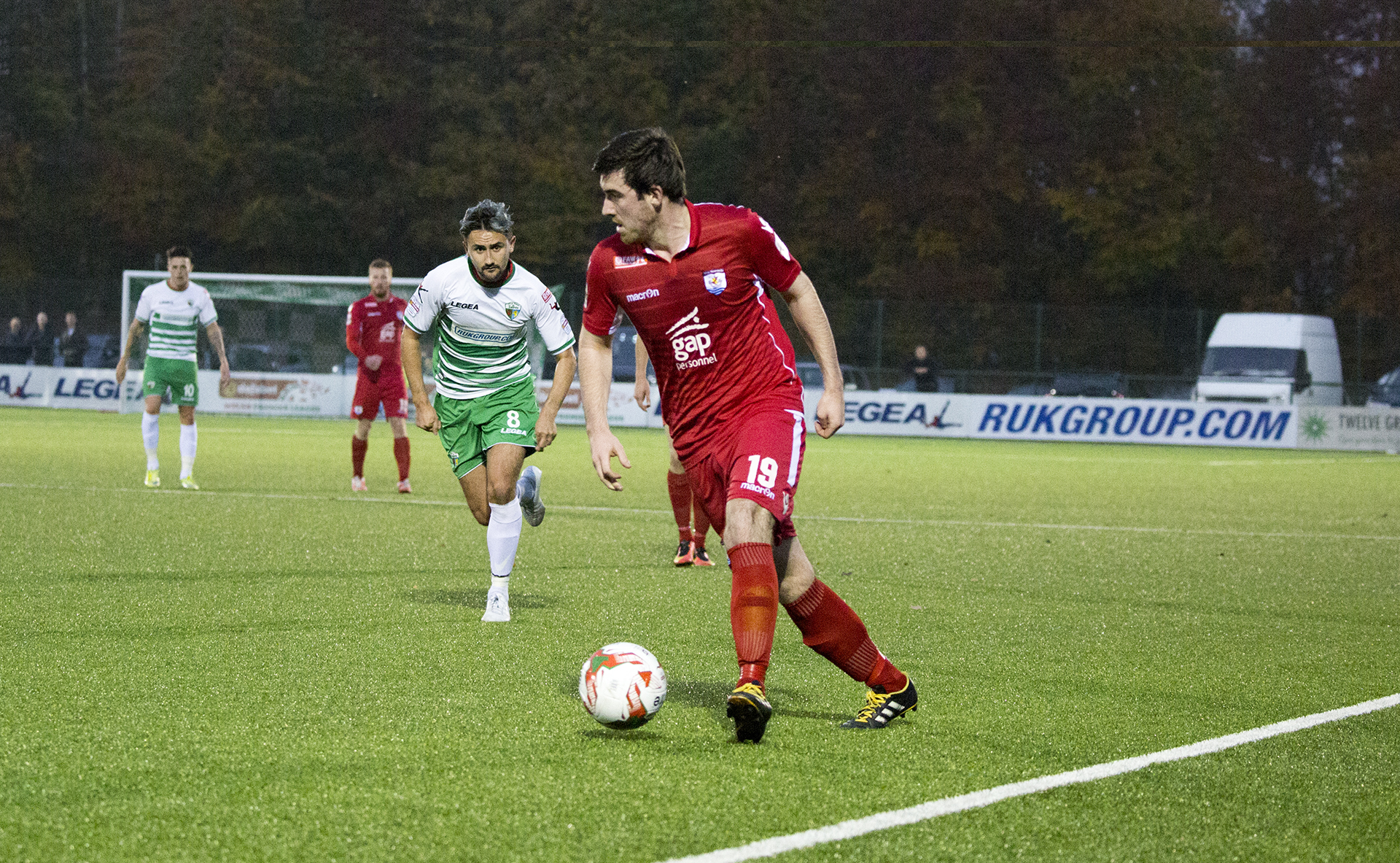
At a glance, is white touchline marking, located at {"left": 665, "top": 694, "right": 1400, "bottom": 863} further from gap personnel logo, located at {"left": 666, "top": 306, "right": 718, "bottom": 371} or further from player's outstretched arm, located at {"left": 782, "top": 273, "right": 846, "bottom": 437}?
gap personnel logo, located at {"left": 666, "top": 306, "right": 718, "bottom": 371}

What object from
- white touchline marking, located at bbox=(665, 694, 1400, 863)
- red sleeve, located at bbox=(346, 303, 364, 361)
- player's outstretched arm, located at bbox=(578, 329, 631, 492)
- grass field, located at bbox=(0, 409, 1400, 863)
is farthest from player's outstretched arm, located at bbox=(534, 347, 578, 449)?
red sleeve, located at bbox=(346, 303, 364, 361)

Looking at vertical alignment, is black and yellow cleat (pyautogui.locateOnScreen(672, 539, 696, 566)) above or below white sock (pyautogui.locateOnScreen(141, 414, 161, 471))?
below

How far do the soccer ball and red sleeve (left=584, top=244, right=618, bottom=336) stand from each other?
115 centimetres

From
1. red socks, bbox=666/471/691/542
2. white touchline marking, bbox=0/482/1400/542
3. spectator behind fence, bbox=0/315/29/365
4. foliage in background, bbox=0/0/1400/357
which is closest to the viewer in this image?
red socks, bbox=666/471/691/542

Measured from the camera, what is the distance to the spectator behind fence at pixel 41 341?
116 feet

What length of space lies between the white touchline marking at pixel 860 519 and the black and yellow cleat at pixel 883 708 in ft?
26.4

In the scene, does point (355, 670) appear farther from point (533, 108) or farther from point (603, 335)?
point (533, 108)

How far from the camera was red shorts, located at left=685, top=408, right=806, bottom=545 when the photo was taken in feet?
17.1

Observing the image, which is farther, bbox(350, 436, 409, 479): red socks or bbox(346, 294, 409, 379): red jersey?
bbox(350, 436, 409, 479): red socks

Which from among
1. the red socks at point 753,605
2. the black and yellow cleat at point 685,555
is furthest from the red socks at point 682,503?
the red socks at point 753,605

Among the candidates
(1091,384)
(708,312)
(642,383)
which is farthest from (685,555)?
(1091,384)

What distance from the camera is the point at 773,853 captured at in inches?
152

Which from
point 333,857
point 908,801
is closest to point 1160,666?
point 908,801

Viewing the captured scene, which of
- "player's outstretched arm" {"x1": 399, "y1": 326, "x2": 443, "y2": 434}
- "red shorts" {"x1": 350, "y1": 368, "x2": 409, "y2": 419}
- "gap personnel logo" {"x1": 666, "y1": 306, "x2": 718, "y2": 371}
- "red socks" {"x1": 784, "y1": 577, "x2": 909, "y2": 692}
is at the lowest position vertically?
"red socks" {"x1": 784, "y1": 577, "x2": 909, "y2": 692}
